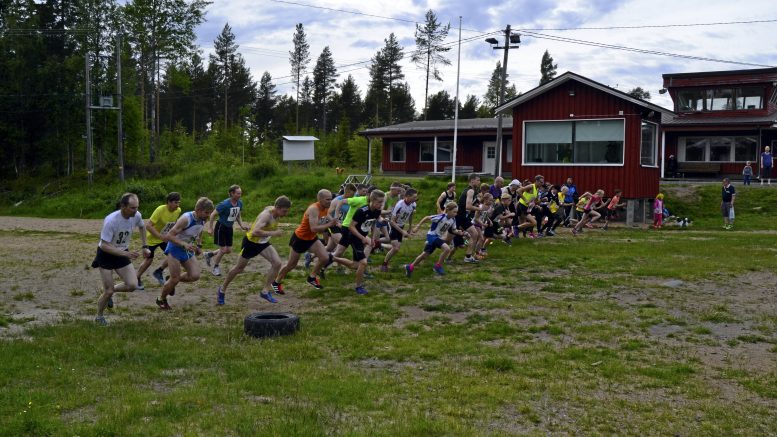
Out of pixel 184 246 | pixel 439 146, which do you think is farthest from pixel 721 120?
pixel 184 246

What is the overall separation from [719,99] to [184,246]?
126 ft

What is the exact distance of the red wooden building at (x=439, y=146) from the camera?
4262cm

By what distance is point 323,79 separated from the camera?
84.8 meters

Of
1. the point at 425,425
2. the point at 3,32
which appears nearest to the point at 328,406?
the point at 425,425

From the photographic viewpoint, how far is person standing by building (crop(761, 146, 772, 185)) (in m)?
35.2

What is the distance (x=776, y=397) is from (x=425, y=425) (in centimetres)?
351

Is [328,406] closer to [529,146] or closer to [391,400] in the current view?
[391,400]

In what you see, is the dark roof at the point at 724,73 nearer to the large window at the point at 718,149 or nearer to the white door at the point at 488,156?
the large window at the point at 718,149

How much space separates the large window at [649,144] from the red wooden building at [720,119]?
9655 mm

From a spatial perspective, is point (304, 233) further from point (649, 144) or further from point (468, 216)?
point (649, 144)

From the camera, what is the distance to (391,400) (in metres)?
6.49

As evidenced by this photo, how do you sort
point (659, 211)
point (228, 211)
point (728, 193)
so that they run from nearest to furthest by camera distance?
point (228, 211) < point (728, 193) < point (659, 211)

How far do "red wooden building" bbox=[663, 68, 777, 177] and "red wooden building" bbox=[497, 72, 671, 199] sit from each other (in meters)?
10.3

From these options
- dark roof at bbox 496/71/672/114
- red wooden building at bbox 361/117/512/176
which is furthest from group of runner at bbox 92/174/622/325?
red wooden building at bbox 361/117/512/176
